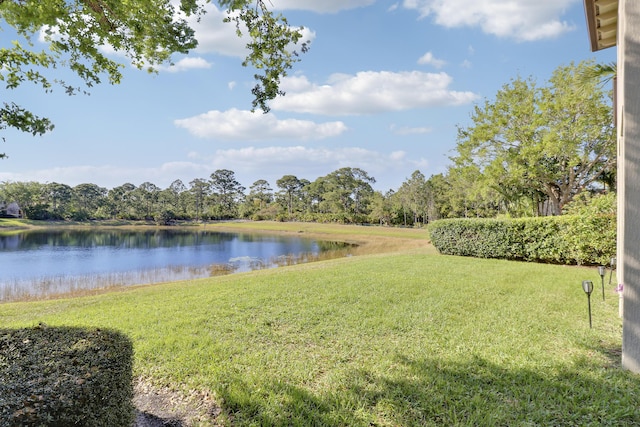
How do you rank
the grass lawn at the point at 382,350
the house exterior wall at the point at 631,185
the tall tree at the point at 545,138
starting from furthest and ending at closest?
the tall tree at the point at 545,138
the house exterior wall at the point at 631,185
the grass lawn at the point at 382,350

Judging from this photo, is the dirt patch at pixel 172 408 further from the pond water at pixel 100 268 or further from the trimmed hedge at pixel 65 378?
the pond water at pixel 100 268

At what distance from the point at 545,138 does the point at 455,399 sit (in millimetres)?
15227

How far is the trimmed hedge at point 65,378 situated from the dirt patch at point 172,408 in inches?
26.3

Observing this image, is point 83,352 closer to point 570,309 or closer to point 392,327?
point 392,327

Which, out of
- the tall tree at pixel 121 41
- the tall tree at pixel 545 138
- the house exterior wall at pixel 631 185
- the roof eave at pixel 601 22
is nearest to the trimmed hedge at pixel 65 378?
the tall tree at pixel 121 41

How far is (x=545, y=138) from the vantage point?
1438 centimetres

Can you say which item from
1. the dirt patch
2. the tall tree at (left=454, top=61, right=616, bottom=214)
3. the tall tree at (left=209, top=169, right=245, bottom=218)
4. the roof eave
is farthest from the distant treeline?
the dirt patch

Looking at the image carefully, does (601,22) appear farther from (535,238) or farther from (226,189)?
(226,189)

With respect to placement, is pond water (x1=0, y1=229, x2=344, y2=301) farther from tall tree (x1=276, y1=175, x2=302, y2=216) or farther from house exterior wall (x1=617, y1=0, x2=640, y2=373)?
tall tree (x1=276, y1=175, x2=302, y2=216)

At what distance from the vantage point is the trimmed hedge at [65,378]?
5.16 ft

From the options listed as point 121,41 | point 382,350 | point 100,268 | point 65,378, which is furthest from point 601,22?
point 100,268

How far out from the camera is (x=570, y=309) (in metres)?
5.87

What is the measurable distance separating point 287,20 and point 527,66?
1636 cm

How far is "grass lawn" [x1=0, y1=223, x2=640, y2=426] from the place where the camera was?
9.21 feet
